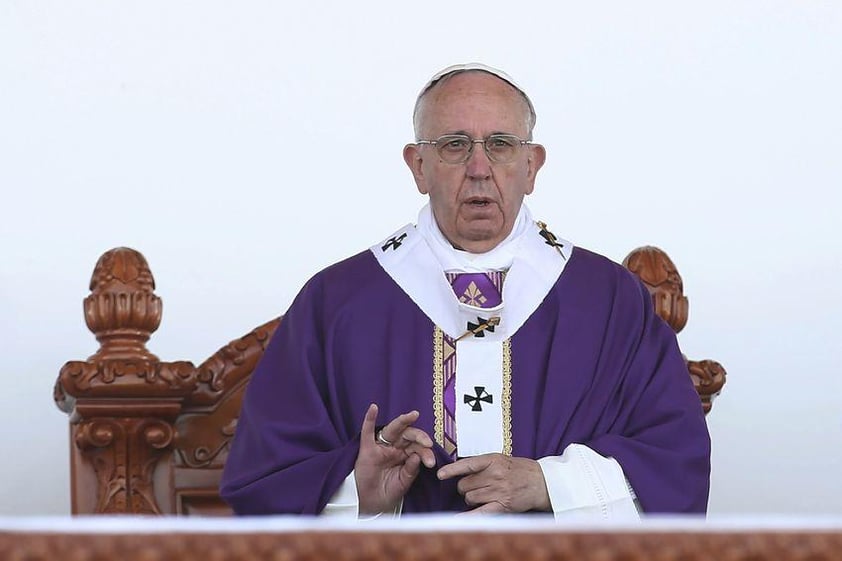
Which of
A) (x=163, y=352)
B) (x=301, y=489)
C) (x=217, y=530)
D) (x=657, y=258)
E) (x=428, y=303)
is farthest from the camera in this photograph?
(x=163, y=352)

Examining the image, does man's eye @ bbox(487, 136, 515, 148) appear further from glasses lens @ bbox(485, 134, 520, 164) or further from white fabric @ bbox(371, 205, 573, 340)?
white fabric @ bbox(371, 205, 573, 340)

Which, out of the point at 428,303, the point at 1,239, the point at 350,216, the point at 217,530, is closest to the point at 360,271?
the point at 428,303

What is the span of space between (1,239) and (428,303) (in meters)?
2.01

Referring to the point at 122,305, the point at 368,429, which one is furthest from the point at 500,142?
the point at 122,305

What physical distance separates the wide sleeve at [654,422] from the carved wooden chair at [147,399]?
497mm

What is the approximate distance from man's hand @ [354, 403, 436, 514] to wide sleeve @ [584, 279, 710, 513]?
1.45 feet

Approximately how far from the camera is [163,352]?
525cm

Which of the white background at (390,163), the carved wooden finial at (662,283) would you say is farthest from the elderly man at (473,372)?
the white background at (390,163)

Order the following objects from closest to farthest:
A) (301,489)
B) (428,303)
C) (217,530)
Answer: (217,530)
(301,489)
(428,303)

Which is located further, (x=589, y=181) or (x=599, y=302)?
(x=589, y=181)

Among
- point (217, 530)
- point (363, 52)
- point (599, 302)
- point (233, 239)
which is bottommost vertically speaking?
point (217, 530)

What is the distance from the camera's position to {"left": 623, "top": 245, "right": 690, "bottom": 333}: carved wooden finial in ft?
14.2

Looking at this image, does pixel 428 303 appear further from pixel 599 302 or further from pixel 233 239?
pixel 233 239

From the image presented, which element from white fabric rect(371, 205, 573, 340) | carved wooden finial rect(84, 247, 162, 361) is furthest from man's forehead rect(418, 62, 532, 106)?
carved wooden finial rect(84, 247, 162, 361)
